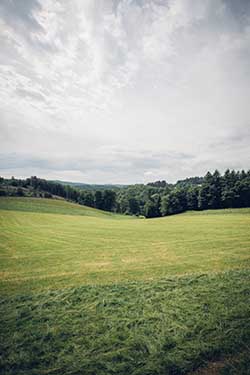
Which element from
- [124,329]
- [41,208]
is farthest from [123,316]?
[41,208]

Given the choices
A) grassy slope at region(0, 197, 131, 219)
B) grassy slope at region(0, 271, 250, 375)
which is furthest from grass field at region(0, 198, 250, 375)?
grassy slope at region(0, 197, 131, 219)

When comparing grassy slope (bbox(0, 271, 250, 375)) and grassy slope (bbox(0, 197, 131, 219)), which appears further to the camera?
grassy slope (bbox(0, 197, 131, 219))

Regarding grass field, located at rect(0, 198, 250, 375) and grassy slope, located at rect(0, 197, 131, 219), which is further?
grassy slope, located at rect(0, 197, 131, 219)

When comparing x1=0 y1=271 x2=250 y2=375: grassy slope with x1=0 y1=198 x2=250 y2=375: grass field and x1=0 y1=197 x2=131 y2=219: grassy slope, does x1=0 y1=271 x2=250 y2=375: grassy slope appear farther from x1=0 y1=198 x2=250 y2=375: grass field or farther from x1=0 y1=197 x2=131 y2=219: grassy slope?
x1=0 y1=197 x2=131 y2=219: grassy slope

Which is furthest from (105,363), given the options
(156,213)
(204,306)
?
(156,213)

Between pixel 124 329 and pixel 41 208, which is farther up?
pixel 124 329

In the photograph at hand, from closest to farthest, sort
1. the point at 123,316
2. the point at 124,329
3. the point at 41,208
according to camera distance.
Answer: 1. the point at 124,329
2. the point at 123,316
3. the point at 41,208

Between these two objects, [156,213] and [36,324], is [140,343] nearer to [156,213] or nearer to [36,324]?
[36,324]

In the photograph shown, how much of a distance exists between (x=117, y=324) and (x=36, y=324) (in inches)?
83.9

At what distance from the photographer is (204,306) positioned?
5801mm

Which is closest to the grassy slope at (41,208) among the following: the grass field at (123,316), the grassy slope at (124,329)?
the grass field at (123,316)

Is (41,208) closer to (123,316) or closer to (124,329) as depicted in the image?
(123,316)

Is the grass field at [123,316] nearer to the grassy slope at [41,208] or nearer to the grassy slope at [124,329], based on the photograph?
the grassy slope at [124,329]

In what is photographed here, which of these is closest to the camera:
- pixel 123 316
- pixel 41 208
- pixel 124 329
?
pixel 124 329
